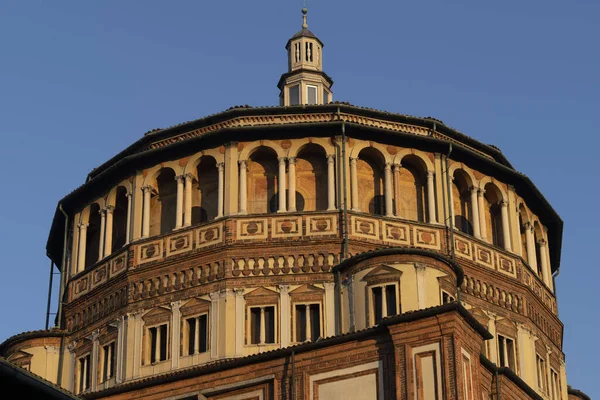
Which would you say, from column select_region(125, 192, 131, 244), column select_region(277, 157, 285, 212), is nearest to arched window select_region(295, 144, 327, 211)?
column select_region(277, 157, 285, 212)

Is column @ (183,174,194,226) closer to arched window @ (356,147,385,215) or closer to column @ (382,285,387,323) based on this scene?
arched window @ (356,147,385,215)

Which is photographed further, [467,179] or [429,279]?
[467,179]

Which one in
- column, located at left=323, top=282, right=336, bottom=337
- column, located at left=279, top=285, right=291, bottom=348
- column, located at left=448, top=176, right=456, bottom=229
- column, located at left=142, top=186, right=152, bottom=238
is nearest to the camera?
column, located at left=323, top=282, right=336, bottom=337

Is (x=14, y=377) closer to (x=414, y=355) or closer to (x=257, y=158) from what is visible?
(x=414, y=355)

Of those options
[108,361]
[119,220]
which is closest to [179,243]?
[119,220]

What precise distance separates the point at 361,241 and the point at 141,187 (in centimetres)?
715

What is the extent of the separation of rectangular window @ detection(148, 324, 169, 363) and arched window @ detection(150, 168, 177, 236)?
330 cm

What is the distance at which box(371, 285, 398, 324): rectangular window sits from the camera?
3631 cm

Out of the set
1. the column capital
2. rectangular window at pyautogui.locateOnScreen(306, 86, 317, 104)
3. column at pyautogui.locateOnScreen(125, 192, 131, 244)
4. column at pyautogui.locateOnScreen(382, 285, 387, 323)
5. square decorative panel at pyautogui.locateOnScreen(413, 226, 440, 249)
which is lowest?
column at pyautogui.locateOnScreen(382, 285, 387, 323)

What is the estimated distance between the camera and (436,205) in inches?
1620

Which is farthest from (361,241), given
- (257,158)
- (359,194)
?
(257,158)

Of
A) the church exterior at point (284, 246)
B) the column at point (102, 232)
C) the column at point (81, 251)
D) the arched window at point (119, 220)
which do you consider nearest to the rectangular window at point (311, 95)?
the church exterior at point (284, 246)

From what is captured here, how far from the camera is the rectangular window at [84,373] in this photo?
135 ft

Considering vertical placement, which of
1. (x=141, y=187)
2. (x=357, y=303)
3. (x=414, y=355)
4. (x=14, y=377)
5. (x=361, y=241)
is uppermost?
(x=141, y=187)
